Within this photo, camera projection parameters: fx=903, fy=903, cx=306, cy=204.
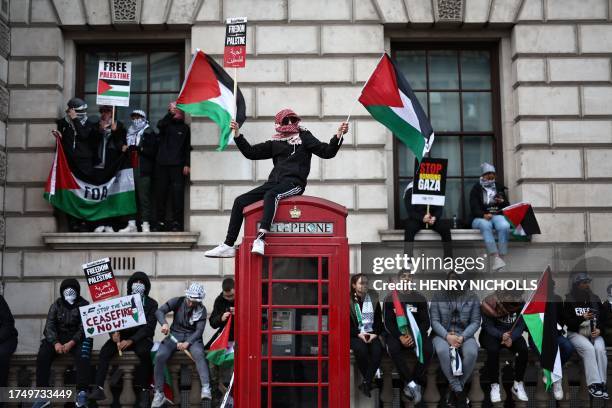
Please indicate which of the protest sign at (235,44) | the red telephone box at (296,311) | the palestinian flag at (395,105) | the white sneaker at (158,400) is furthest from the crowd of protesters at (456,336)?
the protest sign at (235,44)

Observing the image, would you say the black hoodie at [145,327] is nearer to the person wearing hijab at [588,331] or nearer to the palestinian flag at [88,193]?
the palestinian flag at [88,193]

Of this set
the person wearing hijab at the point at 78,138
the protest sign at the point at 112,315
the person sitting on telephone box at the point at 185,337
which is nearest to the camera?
the person sitting on telephone box at the point at 185,337

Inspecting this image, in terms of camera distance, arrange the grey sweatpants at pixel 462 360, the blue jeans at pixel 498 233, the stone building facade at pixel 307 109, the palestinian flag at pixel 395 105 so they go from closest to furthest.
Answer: the grey sweatpants at pixel 462 360
the palestinian flag at pixel 395 105
the blue jeans at pixel 498 233
the stone building facade at pixel 307 109

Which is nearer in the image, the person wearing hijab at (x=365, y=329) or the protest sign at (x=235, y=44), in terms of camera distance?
the person wearing hijab at (x=365, y=329)

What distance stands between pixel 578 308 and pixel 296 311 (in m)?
4.15

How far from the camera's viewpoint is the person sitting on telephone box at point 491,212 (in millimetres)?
15242

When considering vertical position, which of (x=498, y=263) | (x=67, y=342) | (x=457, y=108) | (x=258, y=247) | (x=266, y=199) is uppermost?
(x=457, y=108)

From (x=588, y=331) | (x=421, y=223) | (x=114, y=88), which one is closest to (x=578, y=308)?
(x=588, y=331)

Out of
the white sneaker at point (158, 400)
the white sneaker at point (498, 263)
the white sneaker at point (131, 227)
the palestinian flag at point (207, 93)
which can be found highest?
the palestinian flag at point (207, 93)

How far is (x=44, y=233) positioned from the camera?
51.2 feet

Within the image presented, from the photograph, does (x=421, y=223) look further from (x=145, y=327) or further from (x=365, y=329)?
(x=145, y=327)

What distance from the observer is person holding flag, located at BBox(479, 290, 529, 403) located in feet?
36.9

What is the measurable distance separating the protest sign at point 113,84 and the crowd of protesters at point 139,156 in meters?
0.71

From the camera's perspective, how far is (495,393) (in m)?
11.2
